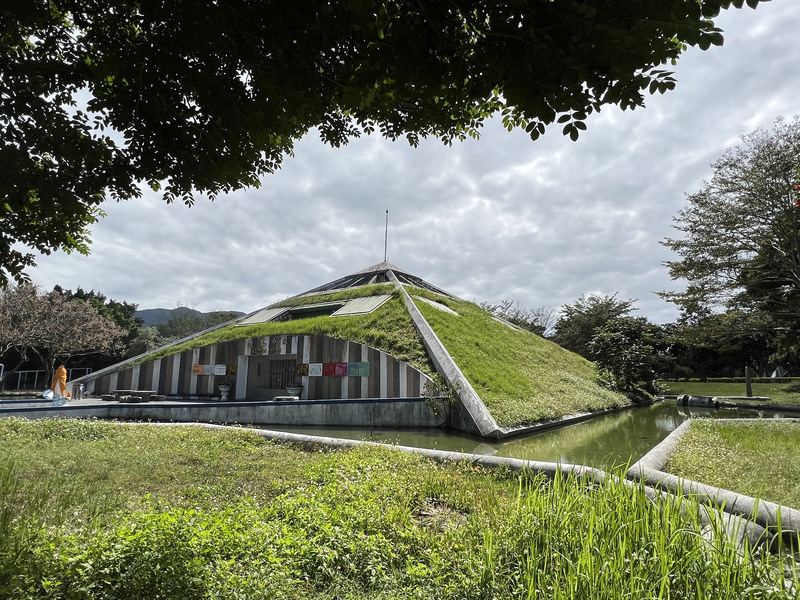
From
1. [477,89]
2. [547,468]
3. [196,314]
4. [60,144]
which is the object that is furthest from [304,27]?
[196,314]

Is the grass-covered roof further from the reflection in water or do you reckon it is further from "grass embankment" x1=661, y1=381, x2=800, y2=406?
"grass embankment" x1=661, y1=381, x2=800, y2=406

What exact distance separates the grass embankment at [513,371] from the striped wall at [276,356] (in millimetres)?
2334

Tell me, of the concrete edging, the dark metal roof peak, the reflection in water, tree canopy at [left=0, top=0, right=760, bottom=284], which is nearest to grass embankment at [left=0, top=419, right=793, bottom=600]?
the concrete edging

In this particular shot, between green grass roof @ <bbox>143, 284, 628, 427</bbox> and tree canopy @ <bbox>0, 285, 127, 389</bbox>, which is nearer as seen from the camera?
green grass roof @ <bbox>143, 284, 628, 427</bbox>

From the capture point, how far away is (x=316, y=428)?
13.0 m

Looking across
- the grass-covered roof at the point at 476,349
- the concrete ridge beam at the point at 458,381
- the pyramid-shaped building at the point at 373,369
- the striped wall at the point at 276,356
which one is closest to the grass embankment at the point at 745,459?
the concrete ridge beam at the point at 458,381

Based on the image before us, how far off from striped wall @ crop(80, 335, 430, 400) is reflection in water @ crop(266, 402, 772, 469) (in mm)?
2974

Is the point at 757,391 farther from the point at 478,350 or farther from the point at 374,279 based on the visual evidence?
the point at 374,279

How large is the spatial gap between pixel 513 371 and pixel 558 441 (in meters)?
6.35

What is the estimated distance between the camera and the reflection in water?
9023 millimetres

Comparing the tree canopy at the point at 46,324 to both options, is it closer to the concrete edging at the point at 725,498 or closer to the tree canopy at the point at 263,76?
the tree canopy at the point at 263,76

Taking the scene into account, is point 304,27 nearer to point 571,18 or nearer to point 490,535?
point 571,18

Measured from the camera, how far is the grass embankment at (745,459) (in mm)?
5242

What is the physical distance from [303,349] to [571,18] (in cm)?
1720
